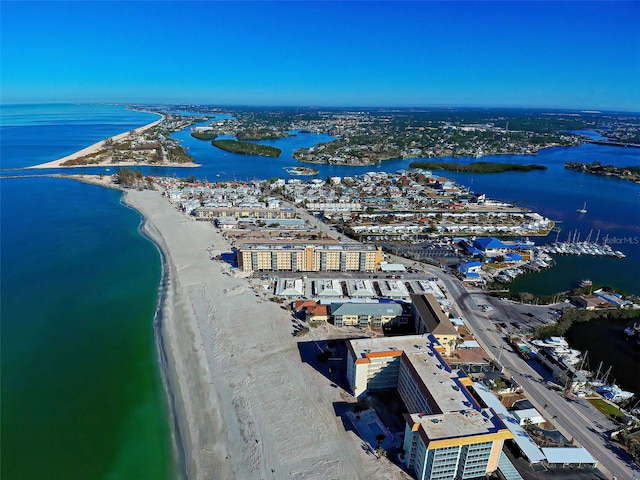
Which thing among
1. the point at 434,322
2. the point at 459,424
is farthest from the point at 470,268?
the point at 459,424

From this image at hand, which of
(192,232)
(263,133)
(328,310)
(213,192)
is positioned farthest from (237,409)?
(263,133)

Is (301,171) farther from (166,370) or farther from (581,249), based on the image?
(166,370)

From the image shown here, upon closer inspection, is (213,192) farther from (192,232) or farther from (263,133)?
(263,133)

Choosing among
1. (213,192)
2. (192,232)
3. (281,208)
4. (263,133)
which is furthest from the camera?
(263,133)

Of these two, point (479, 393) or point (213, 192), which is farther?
point (213, 192)

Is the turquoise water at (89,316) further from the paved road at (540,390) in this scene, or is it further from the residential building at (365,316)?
the residential building at (365,316)

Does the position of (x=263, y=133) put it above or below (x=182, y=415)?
above

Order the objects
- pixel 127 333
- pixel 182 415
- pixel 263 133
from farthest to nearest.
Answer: pixel 263 133 → pixel 127 333 → pixel 182 415
